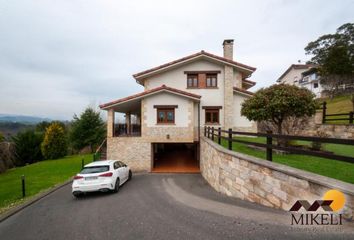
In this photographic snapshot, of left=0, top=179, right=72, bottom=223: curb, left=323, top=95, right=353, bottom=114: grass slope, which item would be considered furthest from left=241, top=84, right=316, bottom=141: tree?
left=323, top=95, right=353, bottom=114: grass slope

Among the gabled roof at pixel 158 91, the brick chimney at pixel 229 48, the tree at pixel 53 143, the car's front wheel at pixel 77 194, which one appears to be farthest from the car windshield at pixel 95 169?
the tree at pixel 53 143

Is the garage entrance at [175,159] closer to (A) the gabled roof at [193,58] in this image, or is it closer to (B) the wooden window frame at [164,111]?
(B) the wooden window frame at [164,111]

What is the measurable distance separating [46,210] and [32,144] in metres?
26.5

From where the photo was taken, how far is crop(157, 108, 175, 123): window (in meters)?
13.8

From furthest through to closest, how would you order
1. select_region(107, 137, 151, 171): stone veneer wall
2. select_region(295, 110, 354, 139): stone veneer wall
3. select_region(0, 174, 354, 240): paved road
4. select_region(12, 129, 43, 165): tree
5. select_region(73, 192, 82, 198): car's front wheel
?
select_region(12, 129, 43, 165): tree
select_region(107, 137, 151, 171): stone veneer wall
select_region(295, 110, 354, 139): stone veneer wall
select_region(73, 192, 82, 198): car's front wheel
select_region(0, 174, 354, 240): paved road

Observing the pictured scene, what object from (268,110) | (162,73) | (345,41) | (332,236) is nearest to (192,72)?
(162,73)

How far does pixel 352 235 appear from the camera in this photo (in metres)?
2.69

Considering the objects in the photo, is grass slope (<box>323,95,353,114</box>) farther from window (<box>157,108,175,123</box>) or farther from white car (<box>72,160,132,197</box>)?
white car (<box>72,160,132,197</box>)

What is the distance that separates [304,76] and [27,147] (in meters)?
58.9

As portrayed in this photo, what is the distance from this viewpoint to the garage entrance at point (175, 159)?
13938 millimetres

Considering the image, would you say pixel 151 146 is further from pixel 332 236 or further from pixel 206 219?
pixel 332 236

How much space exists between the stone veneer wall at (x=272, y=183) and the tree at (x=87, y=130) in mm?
23710

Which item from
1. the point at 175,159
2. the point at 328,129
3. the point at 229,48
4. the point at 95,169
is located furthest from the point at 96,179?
the point at 229,48

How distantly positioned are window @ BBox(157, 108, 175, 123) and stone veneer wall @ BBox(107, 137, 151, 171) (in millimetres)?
2111
